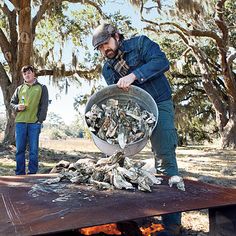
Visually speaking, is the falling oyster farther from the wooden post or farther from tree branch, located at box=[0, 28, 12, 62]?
tree branch, located at box=[0, 28, 12, 62]

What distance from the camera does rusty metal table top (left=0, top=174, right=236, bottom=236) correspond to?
1.51 m

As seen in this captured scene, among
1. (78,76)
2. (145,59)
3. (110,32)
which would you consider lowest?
(145,59)

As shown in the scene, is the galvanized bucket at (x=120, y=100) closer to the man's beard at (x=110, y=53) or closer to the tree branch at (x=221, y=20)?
the man's beard at (x=110, y=53)

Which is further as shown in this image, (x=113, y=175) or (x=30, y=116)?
(x=30, y=116)

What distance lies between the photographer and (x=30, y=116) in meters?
5.00

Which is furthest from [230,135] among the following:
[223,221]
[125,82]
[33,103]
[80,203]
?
[80,203]

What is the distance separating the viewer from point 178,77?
55.3ft

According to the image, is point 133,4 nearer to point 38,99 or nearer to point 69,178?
point 38,99

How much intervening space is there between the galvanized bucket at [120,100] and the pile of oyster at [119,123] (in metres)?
0.04

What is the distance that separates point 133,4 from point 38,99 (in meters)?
5.45

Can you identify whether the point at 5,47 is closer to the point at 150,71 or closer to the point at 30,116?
the point at 30,116

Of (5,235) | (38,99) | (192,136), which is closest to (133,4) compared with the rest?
(38,99)

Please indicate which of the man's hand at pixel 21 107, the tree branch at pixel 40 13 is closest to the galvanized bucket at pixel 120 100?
the man's hand at pixel 21 107

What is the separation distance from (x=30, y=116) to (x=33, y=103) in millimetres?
193
